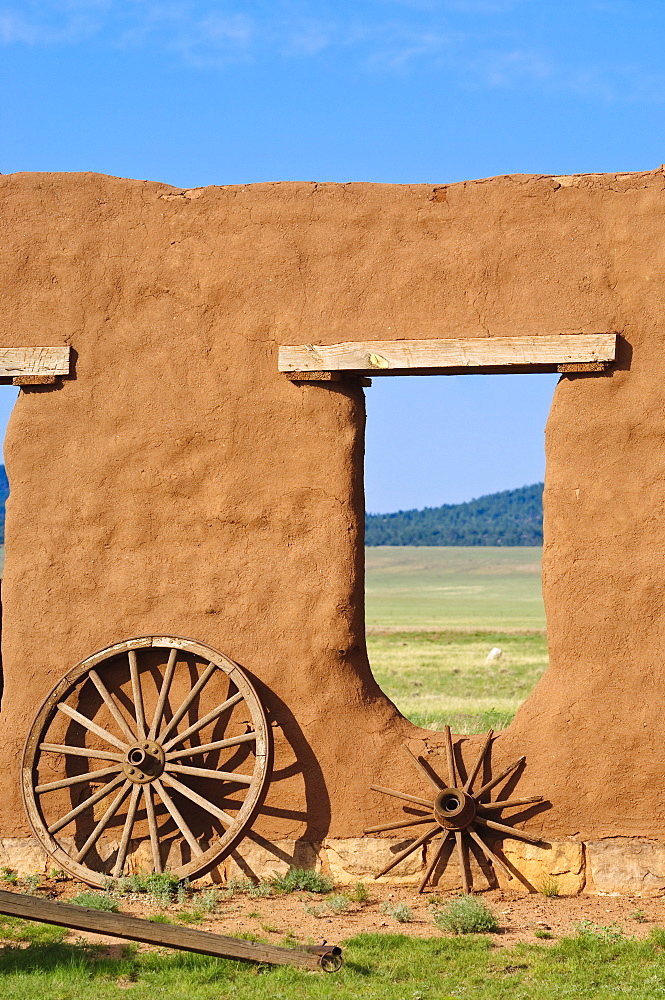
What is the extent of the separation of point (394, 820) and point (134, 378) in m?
3.41

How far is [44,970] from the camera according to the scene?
5809 millimetres

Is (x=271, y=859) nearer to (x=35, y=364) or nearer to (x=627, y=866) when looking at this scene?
(x=627, y=866)

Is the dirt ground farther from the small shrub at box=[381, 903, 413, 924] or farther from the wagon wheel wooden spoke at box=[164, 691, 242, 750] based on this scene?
the wagon wheel wooden spoke at box=[164, 691, 242, 750]

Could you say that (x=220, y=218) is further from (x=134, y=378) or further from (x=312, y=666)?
(x=312, y=666)

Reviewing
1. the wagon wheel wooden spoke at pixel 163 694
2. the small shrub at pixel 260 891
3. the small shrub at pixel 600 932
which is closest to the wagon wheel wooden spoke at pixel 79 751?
the wagon wheel wooden spoke at pixel 163 694

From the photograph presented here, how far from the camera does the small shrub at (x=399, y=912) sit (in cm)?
658

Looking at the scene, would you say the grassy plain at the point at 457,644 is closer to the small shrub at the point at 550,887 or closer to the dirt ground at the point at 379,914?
the small shrub at the point at 550,887

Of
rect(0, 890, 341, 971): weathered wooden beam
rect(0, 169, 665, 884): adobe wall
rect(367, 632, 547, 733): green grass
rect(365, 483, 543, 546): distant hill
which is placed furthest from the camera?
rect(365, 483, 543, 546): distant hill

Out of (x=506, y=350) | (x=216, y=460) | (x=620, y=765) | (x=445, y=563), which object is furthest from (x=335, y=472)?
(x=445, y=563)

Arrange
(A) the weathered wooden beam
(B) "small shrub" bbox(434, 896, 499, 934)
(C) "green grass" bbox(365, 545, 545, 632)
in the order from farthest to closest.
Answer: (C) "green grass" bbox(365, 545, 545, 632)
(B) "small shrub" bbox(434, 896, 499, 934)
(A) the weathered wooden beam

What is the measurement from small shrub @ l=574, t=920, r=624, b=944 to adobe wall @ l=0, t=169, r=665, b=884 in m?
0.77

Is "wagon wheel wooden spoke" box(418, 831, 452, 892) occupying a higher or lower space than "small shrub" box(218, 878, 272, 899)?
higher

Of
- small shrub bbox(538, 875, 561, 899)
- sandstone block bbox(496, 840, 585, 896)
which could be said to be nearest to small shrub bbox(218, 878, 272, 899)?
sandstone block bbox(496, 840, 585, 896)

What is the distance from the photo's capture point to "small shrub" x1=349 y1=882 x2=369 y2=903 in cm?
695
